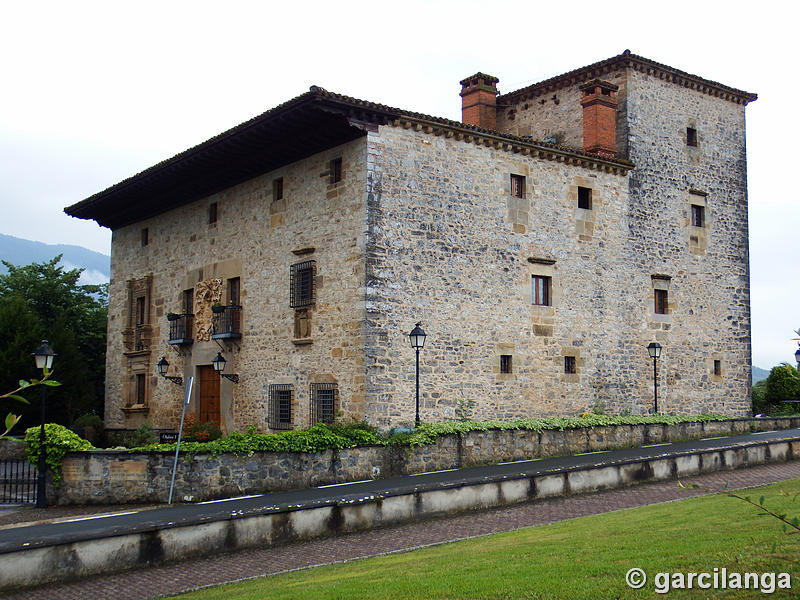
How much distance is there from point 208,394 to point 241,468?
9841 mm

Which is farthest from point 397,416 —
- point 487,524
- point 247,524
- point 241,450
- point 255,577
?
point 255,577

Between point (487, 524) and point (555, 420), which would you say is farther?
point (555, 420)

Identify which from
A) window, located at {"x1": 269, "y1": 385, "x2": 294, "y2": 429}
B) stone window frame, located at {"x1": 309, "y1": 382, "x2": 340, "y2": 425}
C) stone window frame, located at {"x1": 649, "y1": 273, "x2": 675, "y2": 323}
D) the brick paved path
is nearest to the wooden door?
window, located at {"x1": 269, "y1": 385, "x2": 294, "y2": 429}

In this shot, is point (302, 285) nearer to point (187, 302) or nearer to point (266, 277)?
point (266, 277)

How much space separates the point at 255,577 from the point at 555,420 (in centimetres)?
1281

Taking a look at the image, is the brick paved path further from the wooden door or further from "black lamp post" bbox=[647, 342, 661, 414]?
the wooden door

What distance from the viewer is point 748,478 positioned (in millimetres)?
16344

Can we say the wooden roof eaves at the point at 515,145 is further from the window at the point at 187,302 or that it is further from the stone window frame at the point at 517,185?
the window at the point at 187,302

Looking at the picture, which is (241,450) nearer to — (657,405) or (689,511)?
(689,511)

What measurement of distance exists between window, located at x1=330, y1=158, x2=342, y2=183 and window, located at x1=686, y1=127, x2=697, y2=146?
13.4m

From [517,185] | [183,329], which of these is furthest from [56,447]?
[517,185]

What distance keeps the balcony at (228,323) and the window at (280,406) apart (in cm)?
252

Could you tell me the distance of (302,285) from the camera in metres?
21.5

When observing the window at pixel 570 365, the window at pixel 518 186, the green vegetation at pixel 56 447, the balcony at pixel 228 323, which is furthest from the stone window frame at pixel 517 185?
the green vegetation at pixel 56 447
